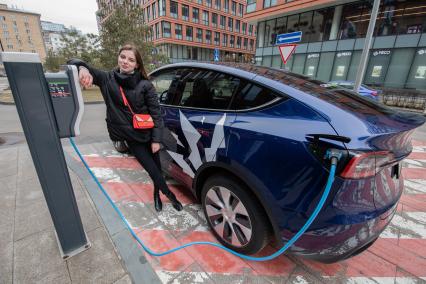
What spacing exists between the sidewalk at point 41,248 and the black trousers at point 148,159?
707 millimetres

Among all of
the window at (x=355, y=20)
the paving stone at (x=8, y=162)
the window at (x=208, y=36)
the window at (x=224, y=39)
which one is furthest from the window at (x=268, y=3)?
the window at (x=224, y=39)

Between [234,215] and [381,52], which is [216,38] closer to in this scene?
[381,52]

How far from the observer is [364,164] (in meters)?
1.21

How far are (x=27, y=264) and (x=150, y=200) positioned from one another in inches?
48.9

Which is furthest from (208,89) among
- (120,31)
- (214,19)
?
(214,19)

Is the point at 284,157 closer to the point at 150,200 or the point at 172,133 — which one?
the point at 172,133

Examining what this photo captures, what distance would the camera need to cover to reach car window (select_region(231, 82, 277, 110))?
63.0 inches

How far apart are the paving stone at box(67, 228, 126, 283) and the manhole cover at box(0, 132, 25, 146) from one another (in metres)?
4.63

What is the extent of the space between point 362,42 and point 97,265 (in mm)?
19847

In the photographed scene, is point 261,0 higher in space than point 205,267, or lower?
higher

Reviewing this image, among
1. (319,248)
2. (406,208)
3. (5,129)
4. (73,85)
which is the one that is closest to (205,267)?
(319,248)

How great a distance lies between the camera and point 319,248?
1382 millimetres

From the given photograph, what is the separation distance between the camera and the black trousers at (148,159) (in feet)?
7.22

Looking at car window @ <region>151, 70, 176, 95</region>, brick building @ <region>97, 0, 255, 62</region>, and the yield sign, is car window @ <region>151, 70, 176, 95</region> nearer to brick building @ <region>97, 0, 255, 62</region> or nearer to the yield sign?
the yield sign
